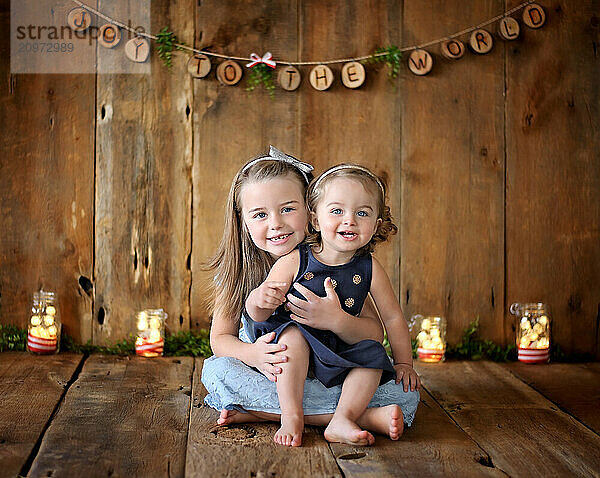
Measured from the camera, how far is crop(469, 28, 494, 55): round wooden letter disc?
2973 millimetres

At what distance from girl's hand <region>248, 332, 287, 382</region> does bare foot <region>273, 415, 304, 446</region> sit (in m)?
0.11

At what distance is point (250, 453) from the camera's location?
1805mm

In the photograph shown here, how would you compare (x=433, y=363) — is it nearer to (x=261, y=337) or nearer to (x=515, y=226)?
(x=515, y=226)

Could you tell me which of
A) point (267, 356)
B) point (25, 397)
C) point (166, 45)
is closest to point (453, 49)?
point (166, 45)

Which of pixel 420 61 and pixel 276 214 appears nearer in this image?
pixel 276 214

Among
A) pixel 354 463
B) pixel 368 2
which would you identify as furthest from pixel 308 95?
pixel 354 463

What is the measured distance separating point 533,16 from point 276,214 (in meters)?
1.54

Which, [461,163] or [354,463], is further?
[461,163]

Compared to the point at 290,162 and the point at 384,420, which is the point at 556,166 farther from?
the point at 384,420

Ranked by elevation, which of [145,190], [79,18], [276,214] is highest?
Answer: [79,18]

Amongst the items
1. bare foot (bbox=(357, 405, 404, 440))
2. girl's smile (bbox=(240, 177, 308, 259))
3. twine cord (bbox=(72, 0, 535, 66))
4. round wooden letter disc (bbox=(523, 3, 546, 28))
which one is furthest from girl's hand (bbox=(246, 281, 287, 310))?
round wooden letter disc (bbox=(523, 3, 546, 28))

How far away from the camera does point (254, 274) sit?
2.16 metres

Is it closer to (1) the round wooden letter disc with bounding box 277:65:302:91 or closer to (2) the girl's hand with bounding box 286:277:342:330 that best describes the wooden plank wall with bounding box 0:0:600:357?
(1) the round wooden letter disc with bounding box 277:65:302:91

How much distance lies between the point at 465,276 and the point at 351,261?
3.68 feet
